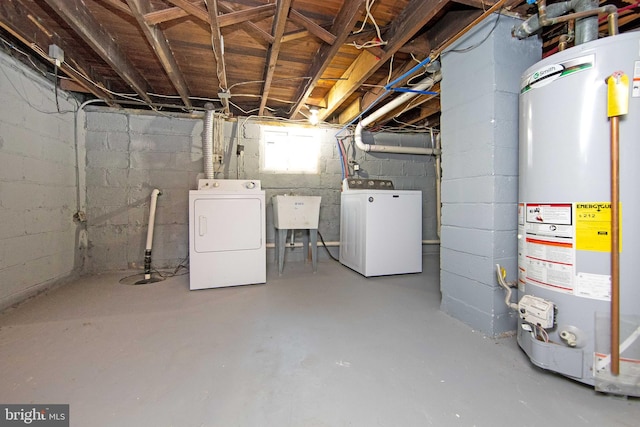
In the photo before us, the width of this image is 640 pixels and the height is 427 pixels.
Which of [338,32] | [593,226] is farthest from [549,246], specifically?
[338,32]

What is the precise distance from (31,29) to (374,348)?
3.21 metres

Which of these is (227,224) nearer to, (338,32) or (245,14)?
(245,14)

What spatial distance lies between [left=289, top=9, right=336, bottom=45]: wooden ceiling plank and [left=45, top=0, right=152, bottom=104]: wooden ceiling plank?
4.42ft

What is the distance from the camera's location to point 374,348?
4.92 feet

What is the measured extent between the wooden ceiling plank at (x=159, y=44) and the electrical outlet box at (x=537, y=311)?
268 cm

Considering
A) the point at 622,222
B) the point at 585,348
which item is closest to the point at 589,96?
the point at 622,222

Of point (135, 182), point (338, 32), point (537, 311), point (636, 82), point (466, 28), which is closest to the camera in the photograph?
point (636, 82)

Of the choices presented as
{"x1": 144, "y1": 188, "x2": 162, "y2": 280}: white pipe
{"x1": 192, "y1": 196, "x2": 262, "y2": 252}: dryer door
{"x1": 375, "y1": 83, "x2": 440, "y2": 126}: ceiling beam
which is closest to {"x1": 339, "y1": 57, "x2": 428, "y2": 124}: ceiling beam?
{"x1": 375, "y1": 83, "x2": 440, "y2": 126}: ceiling beam

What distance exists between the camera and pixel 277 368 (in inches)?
51.8

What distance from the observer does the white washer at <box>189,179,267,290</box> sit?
2.50 metres

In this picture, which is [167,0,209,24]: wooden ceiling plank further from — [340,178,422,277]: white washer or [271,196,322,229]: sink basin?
[340,178,422,277]: white washer

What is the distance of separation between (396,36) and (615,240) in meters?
1.73

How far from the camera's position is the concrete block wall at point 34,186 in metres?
2.03

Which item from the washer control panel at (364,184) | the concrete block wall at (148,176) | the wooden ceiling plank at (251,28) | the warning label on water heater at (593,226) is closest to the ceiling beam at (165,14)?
the wooden ceiling plank at (251,28)
